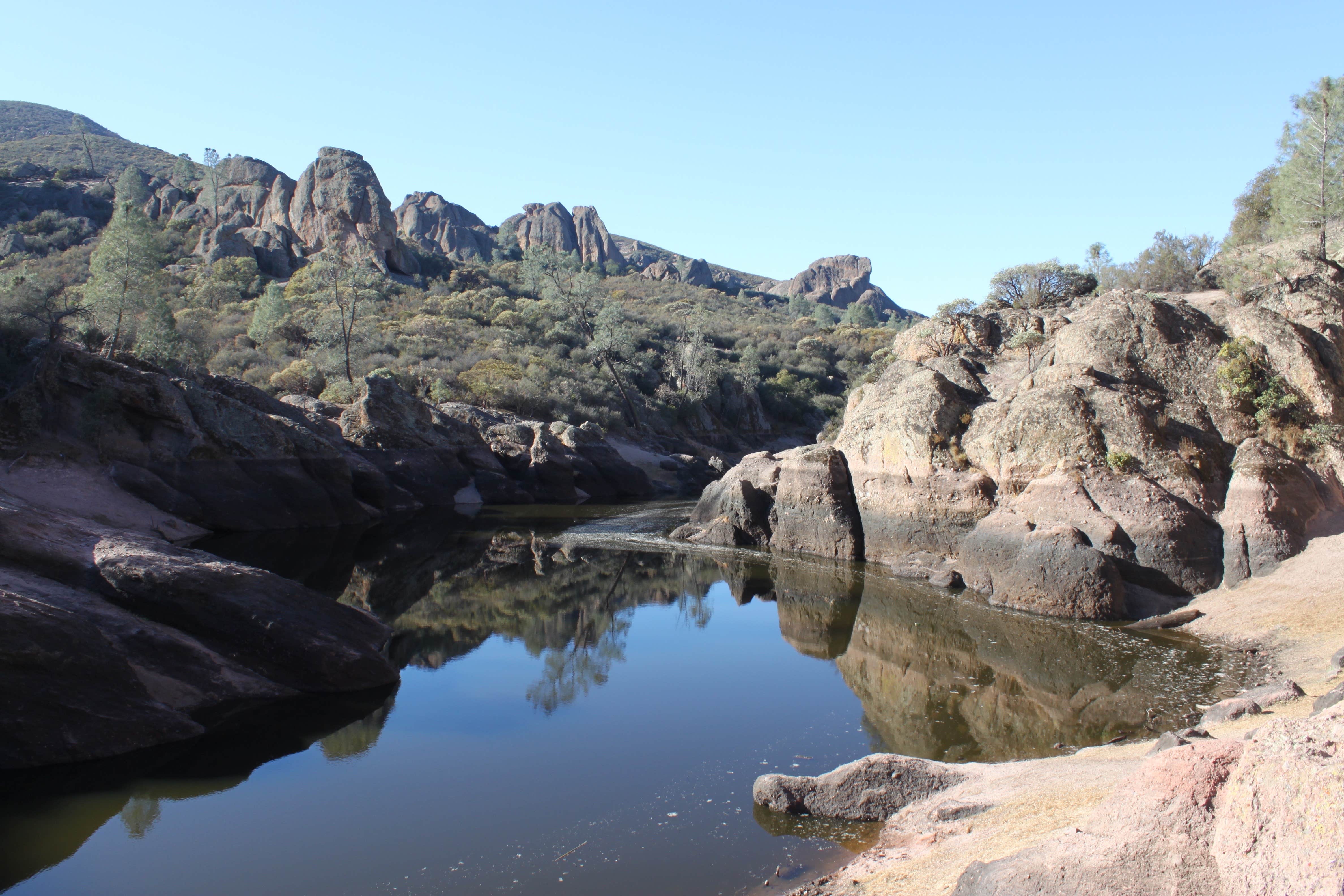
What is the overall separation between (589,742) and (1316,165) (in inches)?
1262

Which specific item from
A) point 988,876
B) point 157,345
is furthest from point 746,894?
point 157,345

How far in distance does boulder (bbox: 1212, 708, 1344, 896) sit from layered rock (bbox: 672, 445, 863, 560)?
56.9 ft

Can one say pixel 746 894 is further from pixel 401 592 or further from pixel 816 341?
pixel 816 341

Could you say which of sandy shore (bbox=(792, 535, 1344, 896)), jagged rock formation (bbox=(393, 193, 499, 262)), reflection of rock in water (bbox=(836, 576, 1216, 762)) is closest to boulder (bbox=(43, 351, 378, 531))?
reflection of rock in water (bbox=(836, 576, 1216, 762))

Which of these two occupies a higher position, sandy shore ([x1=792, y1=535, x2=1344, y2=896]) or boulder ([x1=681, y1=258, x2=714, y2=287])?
boulder ([x1=681, y1=258, x2=714, y2=287])

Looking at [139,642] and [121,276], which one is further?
[121,276]

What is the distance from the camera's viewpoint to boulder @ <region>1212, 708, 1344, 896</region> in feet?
11.1

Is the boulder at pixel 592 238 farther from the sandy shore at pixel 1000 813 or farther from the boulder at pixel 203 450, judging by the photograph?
the sandy shore at pixel 1000 813

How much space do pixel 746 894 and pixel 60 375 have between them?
86.2 feet

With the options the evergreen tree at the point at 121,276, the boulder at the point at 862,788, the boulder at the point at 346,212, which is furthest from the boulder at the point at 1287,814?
the boulder at the point at 346,212

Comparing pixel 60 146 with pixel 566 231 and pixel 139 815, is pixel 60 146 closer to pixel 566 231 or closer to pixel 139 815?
pixel 566 231

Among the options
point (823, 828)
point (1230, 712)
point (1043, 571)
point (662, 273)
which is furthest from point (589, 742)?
point (662, 273)

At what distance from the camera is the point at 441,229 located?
113 metres

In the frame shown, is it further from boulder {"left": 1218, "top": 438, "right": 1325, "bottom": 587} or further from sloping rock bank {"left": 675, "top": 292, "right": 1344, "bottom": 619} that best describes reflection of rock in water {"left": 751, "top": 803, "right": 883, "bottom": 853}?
boulder {"left": 1218, "top": 438, "right": 1325, "bottom": 587}
